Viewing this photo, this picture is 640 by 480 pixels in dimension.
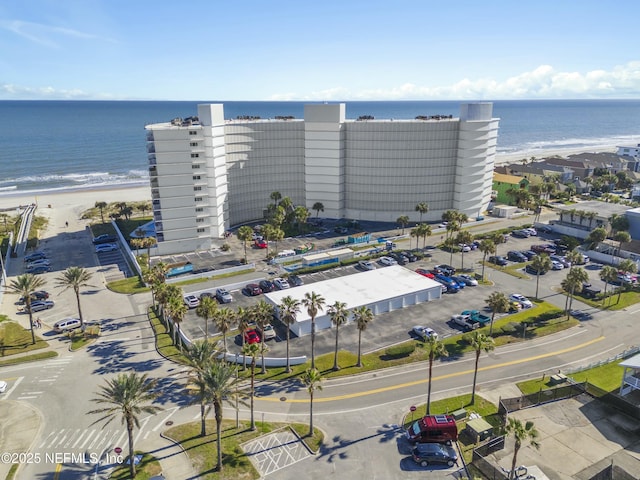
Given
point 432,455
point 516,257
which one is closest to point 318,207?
point 516,257

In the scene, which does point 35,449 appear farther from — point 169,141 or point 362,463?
point 169,141

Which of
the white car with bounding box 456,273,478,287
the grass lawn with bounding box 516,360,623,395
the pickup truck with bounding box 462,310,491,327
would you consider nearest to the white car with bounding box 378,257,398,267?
the white car with bounding box 456,273,478,287

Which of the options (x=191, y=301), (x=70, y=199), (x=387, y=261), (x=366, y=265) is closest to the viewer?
(x=191, y=301)

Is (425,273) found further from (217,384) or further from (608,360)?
(217,384)

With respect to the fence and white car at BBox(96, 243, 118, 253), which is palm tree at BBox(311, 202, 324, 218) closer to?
white car at BBox(96, 243, 118, 253)

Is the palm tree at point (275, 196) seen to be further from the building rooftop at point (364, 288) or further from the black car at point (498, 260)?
the black car at point (498, 260)

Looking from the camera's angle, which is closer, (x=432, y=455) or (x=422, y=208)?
(x=432, y=455)

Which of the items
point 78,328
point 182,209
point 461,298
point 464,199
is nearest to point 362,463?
point 461,298
